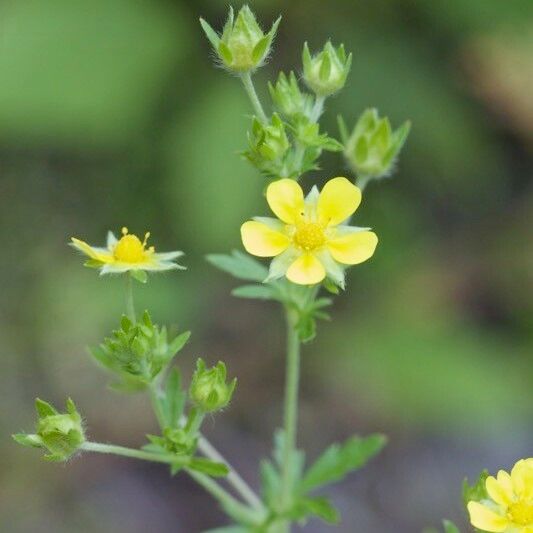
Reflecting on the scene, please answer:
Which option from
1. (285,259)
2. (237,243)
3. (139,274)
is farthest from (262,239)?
(237,243)

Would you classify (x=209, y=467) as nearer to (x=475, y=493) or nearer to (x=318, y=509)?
(x=318, y=509)

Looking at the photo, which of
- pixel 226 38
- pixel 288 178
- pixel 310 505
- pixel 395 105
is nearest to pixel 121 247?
pixel 288 178

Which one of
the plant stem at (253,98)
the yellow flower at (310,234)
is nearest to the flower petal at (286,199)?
the yellow flower at (310,234)

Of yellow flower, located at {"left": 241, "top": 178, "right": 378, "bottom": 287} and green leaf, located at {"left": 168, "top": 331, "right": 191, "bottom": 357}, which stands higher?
yellow flower, located at {"left": 241, "top": 178, "right": 378, "bottom": 287}

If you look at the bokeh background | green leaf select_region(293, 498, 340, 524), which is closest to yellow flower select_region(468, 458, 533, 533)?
green leaf select_region(293, 498, 340, 524)

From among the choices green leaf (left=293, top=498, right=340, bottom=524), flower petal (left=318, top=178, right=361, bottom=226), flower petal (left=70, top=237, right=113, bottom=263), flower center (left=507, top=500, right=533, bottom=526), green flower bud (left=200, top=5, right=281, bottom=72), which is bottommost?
green leaf (left=293, top=498, right=340, bottom=524)

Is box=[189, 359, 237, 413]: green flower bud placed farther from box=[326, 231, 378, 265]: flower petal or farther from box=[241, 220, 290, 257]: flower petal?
box=[326, 231, 378, 265]: flower petal
